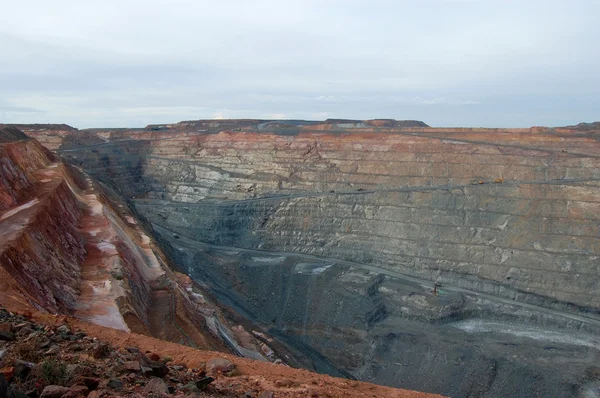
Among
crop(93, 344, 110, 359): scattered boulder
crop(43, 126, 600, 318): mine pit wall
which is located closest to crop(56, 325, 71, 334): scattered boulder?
crop(93, 344, 110, 359): scattered boulder

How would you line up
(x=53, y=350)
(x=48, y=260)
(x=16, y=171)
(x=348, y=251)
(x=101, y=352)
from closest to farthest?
1. (x=53, y=350)
2. (x=101, y=352)
3. (x=48, y=260)
4. (x=16, y=171)
5. (x=348, y=251)

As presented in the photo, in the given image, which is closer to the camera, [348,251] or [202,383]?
[202,383]

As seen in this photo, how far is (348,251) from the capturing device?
34969mm

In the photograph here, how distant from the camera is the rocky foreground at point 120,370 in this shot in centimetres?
537

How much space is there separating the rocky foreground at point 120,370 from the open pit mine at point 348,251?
269 cm

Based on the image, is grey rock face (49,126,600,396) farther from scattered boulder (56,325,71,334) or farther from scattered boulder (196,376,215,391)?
scattered boulder (196,376,215,391)

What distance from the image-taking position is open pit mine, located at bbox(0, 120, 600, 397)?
16406mm

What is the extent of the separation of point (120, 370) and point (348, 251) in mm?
29439

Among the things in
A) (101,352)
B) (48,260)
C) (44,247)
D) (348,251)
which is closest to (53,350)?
(101,352)

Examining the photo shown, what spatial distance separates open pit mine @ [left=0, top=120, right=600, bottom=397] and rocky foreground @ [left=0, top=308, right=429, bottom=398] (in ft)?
8.81

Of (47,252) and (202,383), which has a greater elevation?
(47,252)

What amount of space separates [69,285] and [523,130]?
39006 millimetres

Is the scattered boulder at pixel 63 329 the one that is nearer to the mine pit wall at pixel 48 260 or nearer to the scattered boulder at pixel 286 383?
the mine pit wall at pixel 48 260

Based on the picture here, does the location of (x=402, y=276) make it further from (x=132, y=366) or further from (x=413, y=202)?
(x=132, y=366)
